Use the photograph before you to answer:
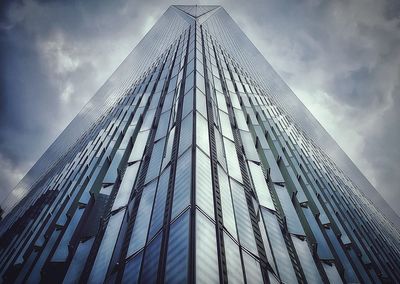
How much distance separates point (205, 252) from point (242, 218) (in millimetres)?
2135

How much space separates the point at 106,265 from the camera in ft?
19.2

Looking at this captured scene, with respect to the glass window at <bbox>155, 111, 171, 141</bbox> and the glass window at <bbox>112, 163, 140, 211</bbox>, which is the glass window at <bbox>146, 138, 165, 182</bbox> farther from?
the glass window at <bbox>112, 163, 140, 211</bbox>

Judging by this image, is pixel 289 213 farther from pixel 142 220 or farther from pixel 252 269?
pixel 142 220

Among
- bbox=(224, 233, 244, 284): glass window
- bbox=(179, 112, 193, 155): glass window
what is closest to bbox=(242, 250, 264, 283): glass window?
bbox=(224, 233, 244, 284): glass window

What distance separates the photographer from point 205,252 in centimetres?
457

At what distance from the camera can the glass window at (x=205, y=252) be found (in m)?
4.12

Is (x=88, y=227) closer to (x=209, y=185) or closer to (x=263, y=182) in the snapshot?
(x=209, y=185)

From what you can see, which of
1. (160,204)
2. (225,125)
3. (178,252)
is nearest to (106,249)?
(160,204)

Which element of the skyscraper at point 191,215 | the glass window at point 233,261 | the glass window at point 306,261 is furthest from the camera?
the glass window at point 306,261

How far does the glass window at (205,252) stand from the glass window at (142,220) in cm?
152

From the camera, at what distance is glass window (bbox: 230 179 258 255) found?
5.76 meters

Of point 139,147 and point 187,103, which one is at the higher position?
point 187,103

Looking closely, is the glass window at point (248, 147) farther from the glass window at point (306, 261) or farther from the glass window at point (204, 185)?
the glass window at point (204, 185)

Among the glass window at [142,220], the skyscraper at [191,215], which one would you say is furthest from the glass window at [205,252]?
the glass window at [142,220]
